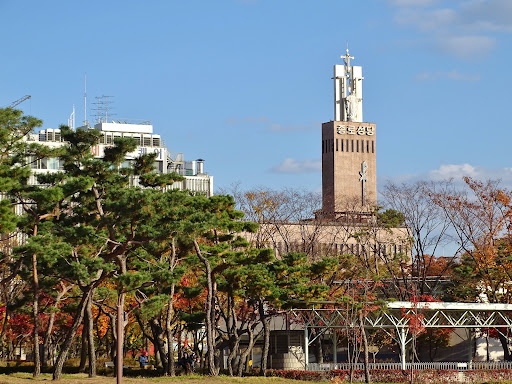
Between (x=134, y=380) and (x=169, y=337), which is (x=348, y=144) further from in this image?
(x=134, y=380)

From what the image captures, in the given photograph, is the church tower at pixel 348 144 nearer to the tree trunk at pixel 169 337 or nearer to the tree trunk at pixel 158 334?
the tree trunk at pixel 158 334

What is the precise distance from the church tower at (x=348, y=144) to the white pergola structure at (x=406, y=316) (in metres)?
72.6

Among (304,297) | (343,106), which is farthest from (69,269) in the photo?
(343,106)

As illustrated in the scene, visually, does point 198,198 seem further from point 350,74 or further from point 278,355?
point 350,74

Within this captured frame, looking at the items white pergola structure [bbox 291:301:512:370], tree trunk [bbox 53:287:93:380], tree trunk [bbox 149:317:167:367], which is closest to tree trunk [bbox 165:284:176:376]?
tree trunk [bbox 149:317:167:367]

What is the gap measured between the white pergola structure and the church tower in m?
72.6

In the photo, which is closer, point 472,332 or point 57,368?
point 57,368

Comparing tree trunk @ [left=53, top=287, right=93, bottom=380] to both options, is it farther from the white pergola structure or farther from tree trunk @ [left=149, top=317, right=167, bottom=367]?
the white pergola structure

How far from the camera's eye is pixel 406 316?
4494 cm

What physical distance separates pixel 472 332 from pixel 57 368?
28.0 metres

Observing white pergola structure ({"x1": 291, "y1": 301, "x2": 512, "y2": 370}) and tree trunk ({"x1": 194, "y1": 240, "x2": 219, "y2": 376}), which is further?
white pergola structure ({"x1": 291, "y1": 301, "x2": 512, "y2": 370})

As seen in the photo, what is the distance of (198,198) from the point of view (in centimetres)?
4047

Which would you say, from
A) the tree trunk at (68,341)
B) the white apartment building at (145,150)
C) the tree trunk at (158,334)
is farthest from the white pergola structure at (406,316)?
the white apartment building at (145,150)

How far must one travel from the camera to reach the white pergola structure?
147ft
